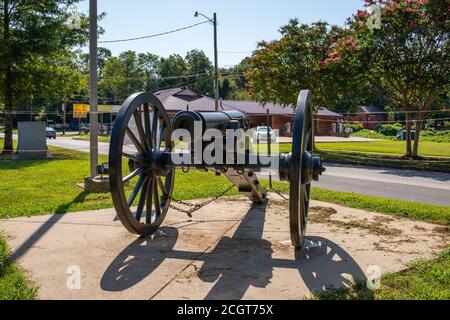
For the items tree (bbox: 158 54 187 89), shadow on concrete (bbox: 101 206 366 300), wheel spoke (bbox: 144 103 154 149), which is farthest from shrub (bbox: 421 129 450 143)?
tree (bbox: 158 54 187 89)

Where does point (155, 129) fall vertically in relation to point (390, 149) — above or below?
above

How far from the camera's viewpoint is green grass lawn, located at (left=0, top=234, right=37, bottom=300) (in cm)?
353

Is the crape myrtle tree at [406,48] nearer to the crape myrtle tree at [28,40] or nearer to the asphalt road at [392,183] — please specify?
the asphalt road at [392,183]

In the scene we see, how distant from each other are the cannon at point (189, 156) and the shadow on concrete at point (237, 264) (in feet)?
0.80

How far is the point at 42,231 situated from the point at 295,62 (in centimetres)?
1701

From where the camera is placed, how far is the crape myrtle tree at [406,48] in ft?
52.3

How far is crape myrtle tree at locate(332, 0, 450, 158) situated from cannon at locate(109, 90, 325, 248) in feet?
40.9

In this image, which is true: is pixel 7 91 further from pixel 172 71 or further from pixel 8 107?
pixel 172 71

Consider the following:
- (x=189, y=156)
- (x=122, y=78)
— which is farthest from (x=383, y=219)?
(x=122, y=78)

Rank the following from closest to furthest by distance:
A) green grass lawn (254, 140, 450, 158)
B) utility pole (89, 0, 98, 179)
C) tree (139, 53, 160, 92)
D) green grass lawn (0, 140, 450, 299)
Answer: green grass lawn (0, 140, 450, 299)
utility pole (89, 0, 98, 179)
green grass lawn (254, 140, 450, 158)
tree (139, 53, 160, 92)

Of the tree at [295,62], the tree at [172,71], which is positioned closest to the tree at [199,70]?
the tree at [172,71]

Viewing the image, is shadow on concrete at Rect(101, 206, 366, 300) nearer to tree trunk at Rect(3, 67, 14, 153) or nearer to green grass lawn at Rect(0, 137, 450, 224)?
green grass lawn at Rect(0, 137, 450, 224)

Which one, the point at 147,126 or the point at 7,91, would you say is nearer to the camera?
the point at 147,126

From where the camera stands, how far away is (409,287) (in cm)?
376
